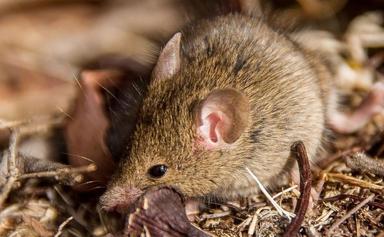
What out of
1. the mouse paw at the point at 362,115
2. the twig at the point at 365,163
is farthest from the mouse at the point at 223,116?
the mouse paw at the point at 362,115

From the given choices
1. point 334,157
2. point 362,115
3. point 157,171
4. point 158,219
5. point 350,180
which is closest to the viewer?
point 158,219

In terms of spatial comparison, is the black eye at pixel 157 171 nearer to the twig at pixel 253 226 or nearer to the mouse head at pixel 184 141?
the mouse head at pixel 184 141

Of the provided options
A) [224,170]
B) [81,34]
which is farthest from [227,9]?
[81,34]

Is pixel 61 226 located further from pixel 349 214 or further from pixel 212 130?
pixel 349 214

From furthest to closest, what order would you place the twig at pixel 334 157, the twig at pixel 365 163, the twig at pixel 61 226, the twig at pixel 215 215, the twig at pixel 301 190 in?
the twig at pixel 334 157, the twig at pixel 365 163, the twig at pixel 215 215, the twig at pixel 61 226, the twig at pixel 301 190

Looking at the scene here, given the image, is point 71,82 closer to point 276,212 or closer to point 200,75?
point 200,75

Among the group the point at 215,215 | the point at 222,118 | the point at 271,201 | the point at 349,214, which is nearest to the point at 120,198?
the point at 215,215
